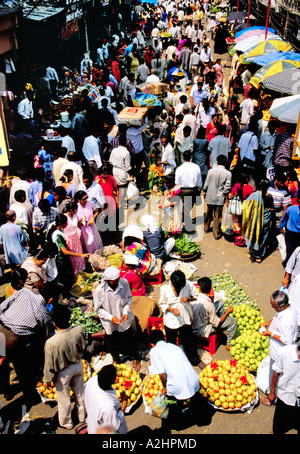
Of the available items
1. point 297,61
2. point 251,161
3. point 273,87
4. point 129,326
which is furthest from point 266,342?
point 297,61

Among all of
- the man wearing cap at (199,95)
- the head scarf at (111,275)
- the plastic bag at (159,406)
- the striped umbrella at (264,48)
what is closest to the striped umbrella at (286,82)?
the man wearing cap at (199,95)

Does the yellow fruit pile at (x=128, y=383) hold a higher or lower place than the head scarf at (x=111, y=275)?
lower

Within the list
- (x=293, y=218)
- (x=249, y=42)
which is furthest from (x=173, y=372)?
(x=249, y=42)

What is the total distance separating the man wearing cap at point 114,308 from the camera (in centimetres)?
489

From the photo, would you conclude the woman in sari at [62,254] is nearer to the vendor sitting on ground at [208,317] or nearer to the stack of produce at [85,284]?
the stack of produce at [85,284]

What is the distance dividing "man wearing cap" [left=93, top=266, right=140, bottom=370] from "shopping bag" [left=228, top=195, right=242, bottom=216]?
3.31m

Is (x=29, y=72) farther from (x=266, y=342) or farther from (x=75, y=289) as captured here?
(x=266, y=342)

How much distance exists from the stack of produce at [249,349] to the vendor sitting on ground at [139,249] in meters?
1.88

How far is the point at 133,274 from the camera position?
20.3 ft

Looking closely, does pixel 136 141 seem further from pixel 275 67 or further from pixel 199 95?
pixel 275 67

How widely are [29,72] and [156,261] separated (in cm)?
815

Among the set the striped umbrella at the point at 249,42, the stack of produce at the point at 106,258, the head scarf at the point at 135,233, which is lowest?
the stack of produce at the point at 106,258

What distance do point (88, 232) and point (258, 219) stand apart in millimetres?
3052

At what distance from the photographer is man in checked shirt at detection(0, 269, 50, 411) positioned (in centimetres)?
466
